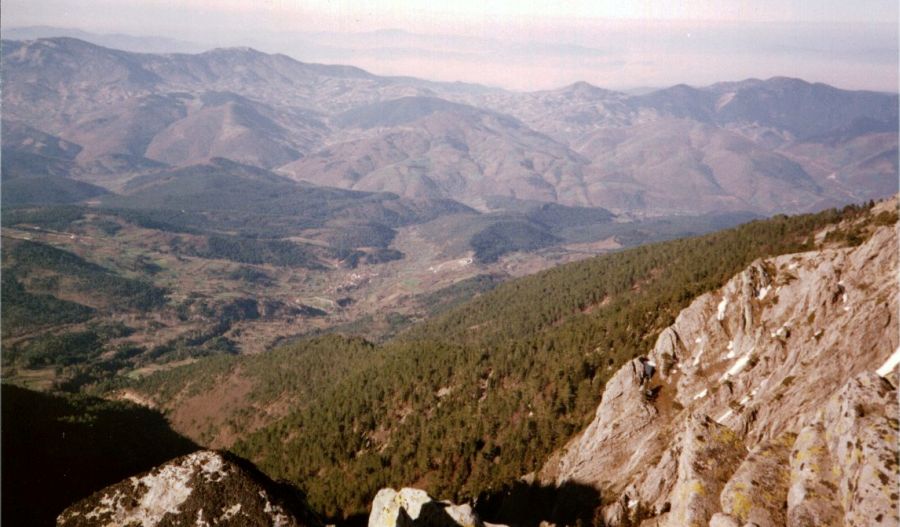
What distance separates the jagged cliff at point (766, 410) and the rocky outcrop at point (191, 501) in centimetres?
2766

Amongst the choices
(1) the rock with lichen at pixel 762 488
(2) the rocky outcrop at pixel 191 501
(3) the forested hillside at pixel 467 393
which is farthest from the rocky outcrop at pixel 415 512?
(3) the forested hillside at pixel 467 393

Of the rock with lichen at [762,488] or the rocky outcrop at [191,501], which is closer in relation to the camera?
the rock with lichen at [762,488]

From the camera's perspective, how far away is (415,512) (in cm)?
3516

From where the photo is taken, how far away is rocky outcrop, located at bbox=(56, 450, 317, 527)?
3030cm

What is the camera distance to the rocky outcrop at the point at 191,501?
30.3 metres

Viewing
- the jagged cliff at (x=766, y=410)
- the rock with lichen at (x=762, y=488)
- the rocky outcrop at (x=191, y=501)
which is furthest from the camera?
the rocky outcrop at (x=191, y=501)

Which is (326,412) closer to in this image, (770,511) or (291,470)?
(291,470)

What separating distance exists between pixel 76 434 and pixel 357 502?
61246 millimetres

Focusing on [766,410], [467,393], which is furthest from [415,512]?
[467,393]

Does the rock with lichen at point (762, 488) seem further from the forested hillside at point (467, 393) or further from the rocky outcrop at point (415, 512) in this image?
the forested hillside at point (467, 393)

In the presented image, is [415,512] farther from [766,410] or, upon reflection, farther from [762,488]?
[766,410]


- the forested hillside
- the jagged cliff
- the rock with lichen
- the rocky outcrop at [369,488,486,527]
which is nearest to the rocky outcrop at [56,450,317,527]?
the rocky outcrop at [369,488,486,527]

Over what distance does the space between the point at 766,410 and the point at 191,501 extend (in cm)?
4981

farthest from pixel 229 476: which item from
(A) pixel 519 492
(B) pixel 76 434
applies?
(B) pixel 76 434
